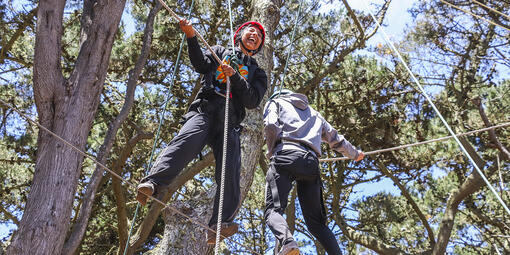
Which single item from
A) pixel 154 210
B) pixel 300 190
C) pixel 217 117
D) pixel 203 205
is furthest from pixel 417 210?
pixel 217 117

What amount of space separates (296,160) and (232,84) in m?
0.62

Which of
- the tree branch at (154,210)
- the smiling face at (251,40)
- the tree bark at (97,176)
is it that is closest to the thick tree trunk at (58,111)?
the tree bark at (97,176)

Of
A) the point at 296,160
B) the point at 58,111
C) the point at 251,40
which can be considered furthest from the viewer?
the point at 58,111

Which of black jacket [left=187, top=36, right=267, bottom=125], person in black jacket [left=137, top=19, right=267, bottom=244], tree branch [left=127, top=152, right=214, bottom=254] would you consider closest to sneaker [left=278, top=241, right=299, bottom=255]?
person in black jacket [left=137, top=19, right=267, bottom=244]

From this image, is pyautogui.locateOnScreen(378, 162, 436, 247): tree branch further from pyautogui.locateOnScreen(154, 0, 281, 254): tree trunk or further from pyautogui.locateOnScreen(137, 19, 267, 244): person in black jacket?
pyautogui.locateOnScreen(137, 19, 267, 244): person in black jacket

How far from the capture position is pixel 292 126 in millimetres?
3240

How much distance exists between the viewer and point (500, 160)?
6.77 meters

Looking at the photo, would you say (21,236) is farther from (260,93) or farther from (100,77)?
(260,93)

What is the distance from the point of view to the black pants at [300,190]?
9.93ft

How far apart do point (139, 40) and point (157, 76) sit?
1.93ft

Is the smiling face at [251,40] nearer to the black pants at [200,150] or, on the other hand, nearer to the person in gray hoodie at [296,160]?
the person in gray hoodie at [296,160]

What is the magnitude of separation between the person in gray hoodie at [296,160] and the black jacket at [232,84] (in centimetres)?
16

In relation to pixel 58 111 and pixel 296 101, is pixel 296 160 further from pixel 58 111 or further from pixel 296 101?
pixel 58 111

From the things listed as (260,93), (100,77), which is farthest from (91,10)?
(260,93)
